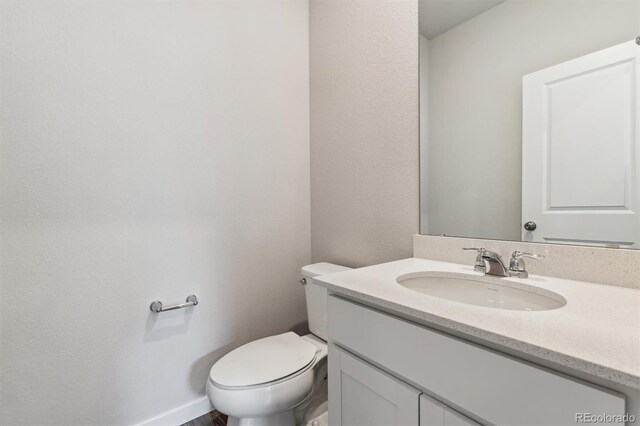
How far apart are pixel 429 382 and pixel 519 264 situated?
1.69ft

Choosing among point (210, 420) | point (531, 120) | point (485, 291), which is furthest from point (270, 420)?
point (531, 120)

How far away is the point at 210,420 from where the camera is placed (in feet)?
4.50

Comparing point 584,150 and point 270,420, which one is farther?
point 270,420

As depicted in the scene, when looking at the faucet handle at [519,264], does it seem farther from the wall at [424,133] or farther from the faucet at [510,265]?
the wall at [424,133]

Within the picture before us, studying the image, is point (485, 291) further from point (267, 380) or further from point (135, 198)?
point (135, 198)

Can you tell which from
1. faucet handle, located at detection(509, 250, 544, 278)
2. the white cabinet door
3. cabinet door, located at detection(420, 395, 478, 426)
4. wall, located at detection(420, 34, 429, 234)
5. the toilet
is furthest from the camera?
wall, located at detection(420, 34, 429, 234)

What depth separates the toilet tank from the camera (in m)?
1.42

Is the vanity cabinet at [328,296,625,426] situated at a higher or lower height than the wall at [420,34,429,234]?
lower

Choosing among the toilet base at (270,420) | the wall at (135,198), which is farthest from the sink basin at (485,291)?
the wall at (135,198)

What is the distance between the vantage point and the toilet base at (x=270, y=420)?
111 centimetres

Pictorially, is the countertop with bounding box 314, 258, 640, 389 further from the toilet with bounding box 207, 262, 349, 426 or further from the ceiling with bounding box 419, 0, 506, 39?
the ceiling with bounding box 419, 0, 506, 39

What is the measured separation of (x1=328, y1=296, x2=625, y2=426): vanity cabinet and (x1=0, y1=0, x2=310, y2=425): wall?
82 centimetres

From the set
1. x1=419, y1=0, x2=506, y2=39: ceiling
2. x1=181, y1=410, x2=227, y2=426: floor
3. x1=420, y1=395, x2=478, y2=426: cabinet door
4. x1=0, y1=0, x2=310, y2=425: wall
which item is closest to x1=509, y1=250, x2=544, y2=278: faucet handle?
x1=420, y1=395, x2=478, y2=426: cabinet door

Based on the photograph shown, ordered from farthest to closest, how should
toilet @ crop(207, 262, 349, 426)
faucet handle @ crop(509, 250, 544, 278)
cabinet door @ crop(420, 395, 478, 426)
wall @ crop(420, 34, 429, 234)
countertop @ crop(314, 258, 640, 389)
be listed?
wall @ crop(420, 34, 429, 234)
toilet @ crop(207, 262, 349, 426)
faucet handle @ crop(509, 250, 544, 278)
cabinet door @ crop(420, 395, 478, 426)
countertop @ crop(314, 258, 640, 389)
